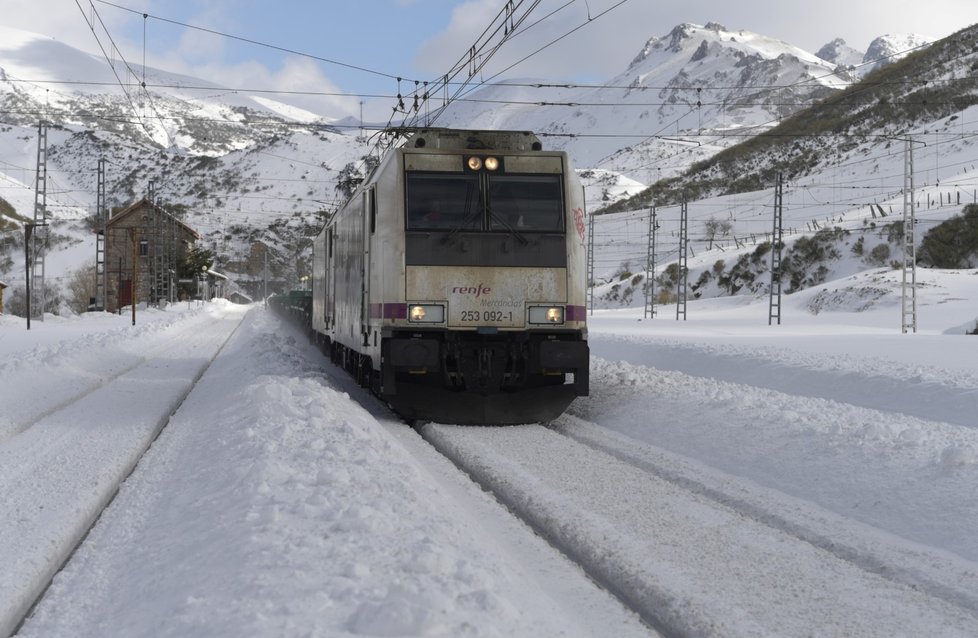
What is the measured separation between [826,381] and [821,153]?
10540 cm

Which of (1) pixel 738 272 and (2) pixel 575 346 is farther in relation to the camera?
(1) pixel 738 272

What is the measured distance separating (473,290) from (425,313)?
2.30 feet

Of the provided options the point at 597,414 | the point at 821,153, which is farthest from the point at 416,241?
the point at 821,153

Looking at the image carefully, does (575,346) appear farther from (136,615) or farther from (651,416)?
(136,615)

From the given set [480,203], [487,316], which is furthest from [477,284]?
[480,203]

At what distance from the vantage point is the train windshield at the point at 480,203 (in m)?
12.5

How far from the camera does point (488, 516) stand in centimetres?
716

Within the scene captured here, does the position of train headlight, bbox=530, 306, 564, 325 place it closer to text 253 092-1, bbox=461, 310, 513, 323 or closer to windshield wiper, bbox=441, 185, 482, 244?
text 253 092-1, bbox=461, 310, 513, 323

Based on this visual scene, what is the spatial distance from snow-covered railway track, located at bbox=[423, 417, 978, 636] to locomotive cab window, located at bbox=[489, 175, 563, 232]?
416 centimetres

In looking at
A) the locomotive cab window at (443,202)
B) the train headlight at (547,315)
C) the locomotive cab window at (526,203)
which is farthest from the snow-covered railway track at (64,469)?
the locomotive cab window at (526,203)

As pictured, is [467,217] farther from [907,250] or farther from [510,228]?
[907,250]

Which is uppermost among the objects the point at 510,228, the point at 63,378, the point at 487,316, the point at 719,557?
the point at 510,228

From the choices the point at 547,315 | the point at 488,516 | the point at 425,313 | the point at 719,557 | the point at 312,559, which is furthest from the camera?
the point at 547,315

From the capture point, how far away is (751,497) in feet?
26.2
